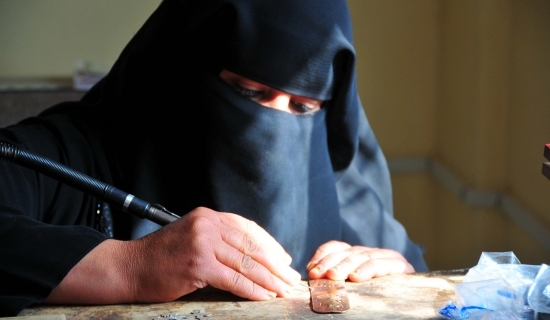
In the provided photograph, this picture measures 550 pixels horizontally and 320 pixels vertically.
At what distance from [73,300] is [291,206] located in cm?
62

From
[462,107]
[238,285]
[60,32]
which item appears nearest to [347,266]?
[238,285]

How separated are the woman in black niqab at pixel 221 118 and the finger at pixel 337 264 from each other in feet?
0.91

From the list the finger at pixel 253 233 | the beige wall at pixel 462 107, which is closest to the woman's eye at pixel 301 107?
the finger at pixel 253 233

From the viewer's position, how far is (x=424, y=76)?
Result: 9.91ft

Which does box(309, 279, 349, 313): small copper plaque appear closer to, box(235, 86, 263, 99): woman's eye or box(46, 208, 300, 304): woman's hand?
box(46, 208, 300, 304): woman's hand

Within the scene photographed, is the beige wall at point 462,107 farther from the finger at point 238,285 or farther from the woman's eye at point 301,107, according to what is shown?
the finger at point 238,285

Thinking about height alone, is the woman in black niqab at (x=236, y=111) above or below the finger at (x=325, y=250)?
above

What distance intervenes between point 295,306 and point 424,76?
7.19 feet

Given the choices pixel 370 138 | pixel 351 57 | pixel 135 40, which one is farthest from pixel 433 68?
pixel 135 40

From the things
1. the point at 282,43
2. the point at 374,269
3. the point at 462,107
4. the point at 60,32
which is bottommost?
the point at 462,107

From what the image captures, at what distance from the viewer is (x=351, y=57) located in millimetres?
1548

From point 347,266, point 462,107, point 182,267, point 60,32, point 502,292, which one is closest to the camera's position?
point 502,292

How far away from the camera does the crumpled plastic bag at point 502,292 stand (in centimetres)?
88

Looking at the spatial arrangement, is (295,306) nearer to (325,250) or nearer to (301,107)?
(325,250)
